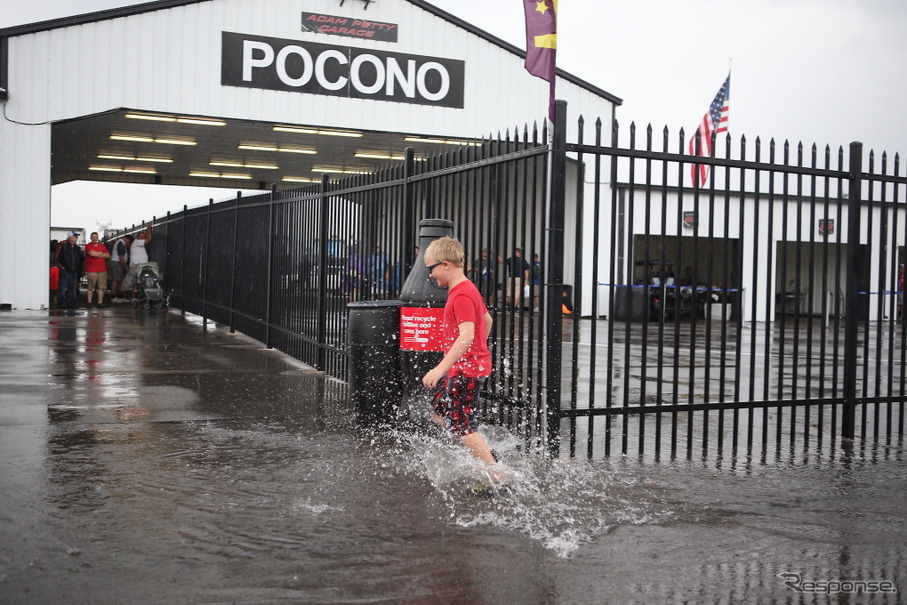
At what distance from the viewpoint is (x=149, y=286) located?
22688 mm

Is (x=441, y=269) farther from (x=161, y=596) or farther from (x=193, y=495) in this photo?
(x=161, y=596)

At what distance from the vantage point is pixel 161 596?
372 cm

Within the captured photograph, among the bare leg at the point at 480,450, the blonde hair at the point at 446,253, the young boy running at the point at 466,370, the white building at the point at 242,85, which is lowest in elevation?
the bare leg at the point at 480,450

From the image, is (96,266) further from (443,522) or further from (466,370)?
(443,522)

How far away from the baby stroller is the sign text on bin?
17.0 m

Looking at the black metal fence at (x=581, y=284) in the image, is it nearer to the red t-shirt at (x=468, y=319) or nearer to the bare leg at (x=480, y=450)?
the red t-shirt at (x=468, y=319)

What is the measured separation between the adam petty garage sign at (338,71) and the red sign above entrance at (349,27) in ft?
1.24

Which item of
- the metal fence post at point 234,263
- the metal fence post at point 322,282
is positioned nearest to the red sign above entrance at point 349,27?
the metal fence post at point 234,263

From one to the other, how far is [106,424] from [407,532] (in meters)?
3.83

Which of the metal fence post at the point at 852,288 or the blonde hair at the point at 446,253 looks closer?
the blonde hair at the point at 446,253

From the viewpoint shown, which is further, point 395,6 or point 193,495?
point 395,6

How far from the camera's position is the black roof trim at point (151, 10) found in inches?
803

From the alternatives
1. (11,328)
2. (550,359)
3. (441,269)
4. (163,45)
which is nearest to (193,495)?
(441,269)

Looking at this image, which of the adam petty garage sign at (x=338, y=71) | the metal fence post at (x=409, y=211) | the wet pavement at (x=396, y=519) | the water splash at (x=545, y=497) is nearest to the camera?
the wet pavement at (x=396, y=519)
